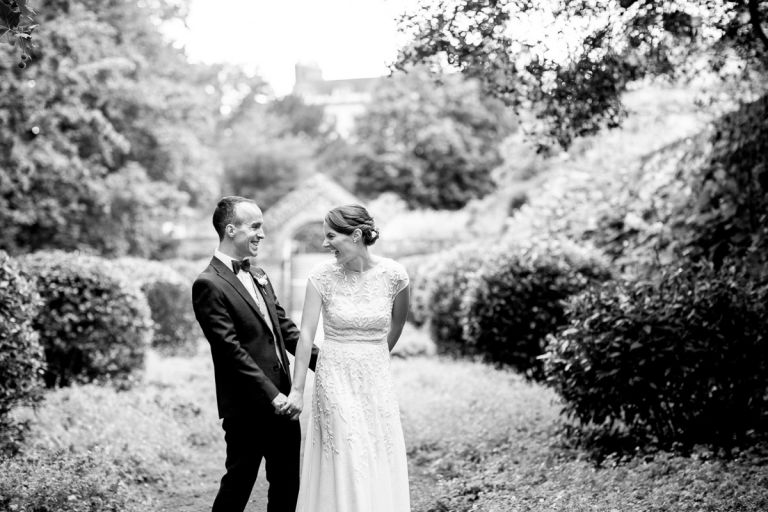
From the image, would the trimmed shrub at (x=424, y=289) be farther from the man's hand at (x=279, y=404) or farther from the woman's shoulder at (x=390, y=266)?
the man's hand at (x=279, y=404)

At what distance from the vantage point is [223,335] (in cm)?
443

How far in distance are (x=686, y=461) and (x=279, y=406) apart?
3.48 m

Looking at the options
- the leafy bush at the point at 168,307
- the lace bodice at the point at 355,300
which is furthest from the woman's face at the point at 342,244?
the leafy bush at the point at 168,307

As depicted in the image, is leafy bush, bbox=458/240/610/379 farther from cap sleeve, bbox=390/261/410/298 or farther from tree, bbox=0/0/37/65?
tree, bbox=0/0/37/65

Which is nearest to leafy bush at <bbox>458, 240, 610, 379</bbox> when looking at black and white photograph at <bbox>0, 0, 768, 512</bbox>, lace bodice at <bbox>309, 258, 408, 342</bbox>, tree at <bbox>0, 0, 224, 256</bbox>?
black and white photograph at <bbox>0, 0, 768, 512</bbox>

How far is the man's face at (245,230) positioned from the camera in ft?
15.3

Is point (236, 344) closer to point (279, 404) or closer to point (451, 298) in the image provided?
point (279, 404)

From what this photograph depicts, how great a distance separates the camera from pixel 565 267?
11.0 metres

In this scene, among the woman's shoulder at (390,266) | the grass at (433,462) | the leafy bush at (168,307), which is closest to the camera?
the woman's shoulder at (390,266)

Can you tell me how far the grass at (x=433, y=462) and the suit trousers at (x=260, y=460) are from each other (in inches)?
61.0

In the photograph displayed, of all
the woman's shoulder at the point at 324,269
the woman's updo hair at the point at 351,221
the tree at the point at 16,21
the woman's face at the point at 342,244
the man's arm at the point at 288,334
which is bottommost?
the man's arm at the point at 288,334

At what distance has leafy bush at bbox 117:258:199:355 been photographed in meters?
14.5

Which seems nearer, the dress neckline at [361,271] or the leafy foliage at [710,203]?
the dress neckline at [361,271]

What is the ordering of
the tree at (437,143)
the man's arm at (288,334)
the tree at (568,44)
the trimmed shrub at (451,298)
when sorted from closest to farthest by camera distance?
the man's arm at (288,334)
the tree at (568,44)
the trimmed shrub at (451,298)
the tree at (437,143)
